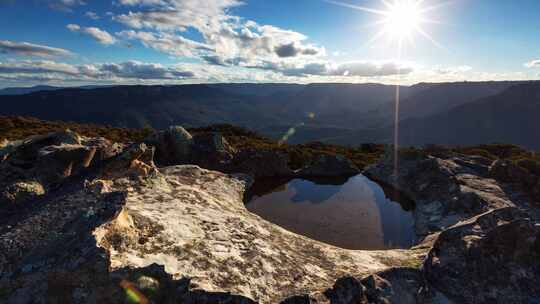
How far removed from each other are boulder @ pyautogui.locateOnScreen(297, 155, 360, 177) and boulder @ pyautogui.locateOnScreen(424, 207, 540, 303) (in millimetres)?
18661

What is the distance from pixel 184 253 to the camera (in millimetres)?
9570

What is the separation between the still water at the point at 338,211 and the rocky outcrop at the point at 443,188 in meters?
1.22

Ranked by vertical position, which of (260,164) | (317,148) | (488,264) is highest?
(488,264)

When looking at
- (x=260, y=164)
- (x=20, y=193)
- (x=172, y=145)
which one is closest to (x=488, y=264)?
(x=20, y=193)

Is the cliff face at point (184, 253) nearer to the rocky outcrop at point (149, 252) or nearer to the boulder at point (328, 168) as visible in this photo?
the rocky outcrop at point (149, 252)

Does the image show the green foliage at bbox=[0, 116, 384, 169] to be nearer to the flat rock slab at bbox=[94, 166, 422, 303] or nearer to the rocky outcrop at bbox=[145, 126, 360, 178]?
the rocky outcrop at bbox=[145, 126, 360, 178]

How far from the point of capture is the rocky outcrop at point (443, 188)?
1862 cm

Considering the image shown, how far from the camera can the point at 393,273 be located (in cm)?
922

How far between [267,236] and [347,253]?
3.82 metres

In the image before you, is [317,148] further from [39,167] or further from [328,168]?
[39,167]

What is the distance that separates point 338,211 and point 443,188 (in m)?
8.32

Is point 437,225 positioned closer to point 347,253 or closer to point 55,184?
point 347,253

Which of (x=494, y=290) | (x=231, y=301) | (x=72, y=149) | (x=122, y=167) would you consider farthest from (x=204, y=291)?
(x=72, y=149)

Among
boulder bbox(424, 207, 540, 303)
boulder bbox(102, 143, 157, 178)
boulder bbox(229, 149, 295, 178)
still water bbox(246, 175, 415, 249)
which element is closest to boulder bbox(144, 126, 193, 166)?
boulder bbox(229, 149, 295, 178)
